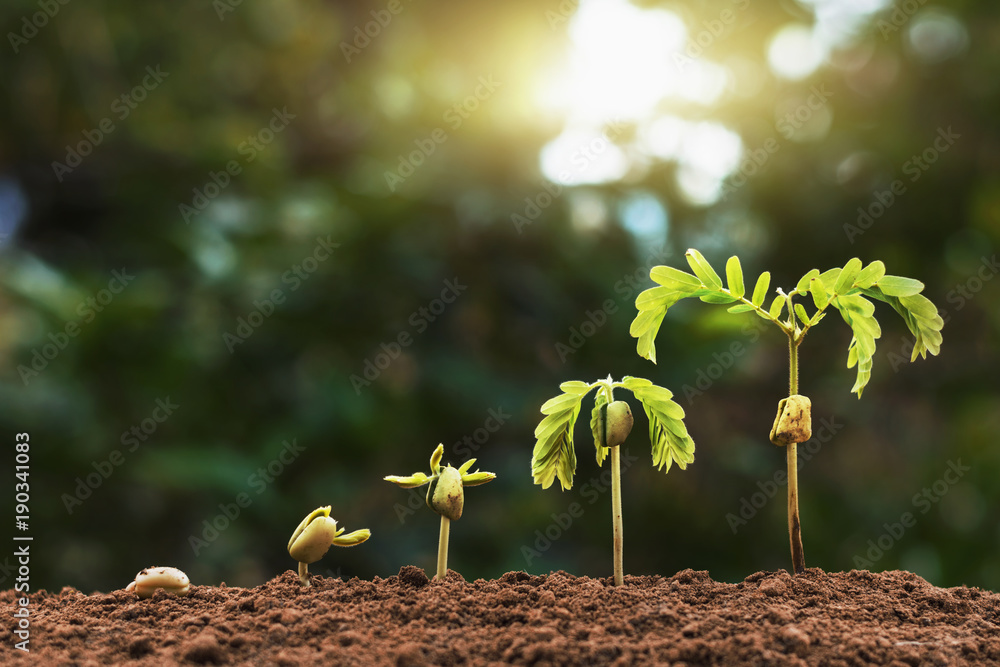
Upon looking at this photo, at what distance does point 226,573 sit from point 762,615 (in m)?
1.51

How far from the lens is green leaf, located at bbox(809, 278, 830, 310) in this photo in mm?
680

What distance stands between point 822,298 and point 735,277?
0.08 m

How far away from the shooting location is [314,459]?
187cm

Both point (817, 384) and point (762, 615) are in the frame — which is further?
point (817, 384)

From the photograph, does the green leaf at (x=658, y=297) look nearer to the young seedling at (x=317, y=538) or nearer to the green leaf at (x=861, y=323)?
the green leaf at (x=861, y=323)

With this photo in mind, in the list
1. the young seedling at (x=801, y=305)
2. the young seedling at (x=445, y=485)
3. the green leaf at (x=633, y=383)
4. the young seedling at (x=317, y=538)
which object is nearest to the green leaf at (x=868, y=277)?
the young seedling at (x=801, y=305)

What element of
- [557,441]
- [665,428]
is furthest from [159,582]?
[665,428]

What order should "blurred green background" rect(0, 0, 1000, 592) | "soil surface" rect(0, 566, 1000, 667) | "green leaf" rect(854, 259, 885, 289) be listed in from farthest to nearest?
1. "blurred green background" rect(0, 0, 1000, 592)
2. "green leaf" rect(854, 259, 885, 289)
3. "soil surface" rect(0, 566, 1000, 667)

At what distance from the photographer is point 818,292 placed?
0.68 meters

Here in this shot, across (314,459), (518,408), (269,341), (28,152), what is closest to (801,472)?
(518,408)

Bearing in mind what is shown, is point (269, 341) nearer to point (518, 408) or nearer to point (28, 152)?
point (518, 408)

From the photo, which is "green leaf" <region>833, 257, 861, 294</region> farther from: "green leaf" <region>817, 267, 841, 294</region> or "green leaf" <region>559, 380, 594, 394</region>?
"green leaf" <region>559, 380, 594, 394</region>

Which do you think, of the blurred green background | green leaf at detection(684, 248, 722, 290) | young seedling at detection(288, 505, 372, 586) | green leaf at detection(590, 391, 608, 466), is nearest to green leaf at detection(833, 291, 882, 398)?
green leaf at detection(684, 248, 722, 290)

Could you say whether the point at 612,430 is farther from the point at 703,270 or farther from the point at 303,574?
the point at 303,574
